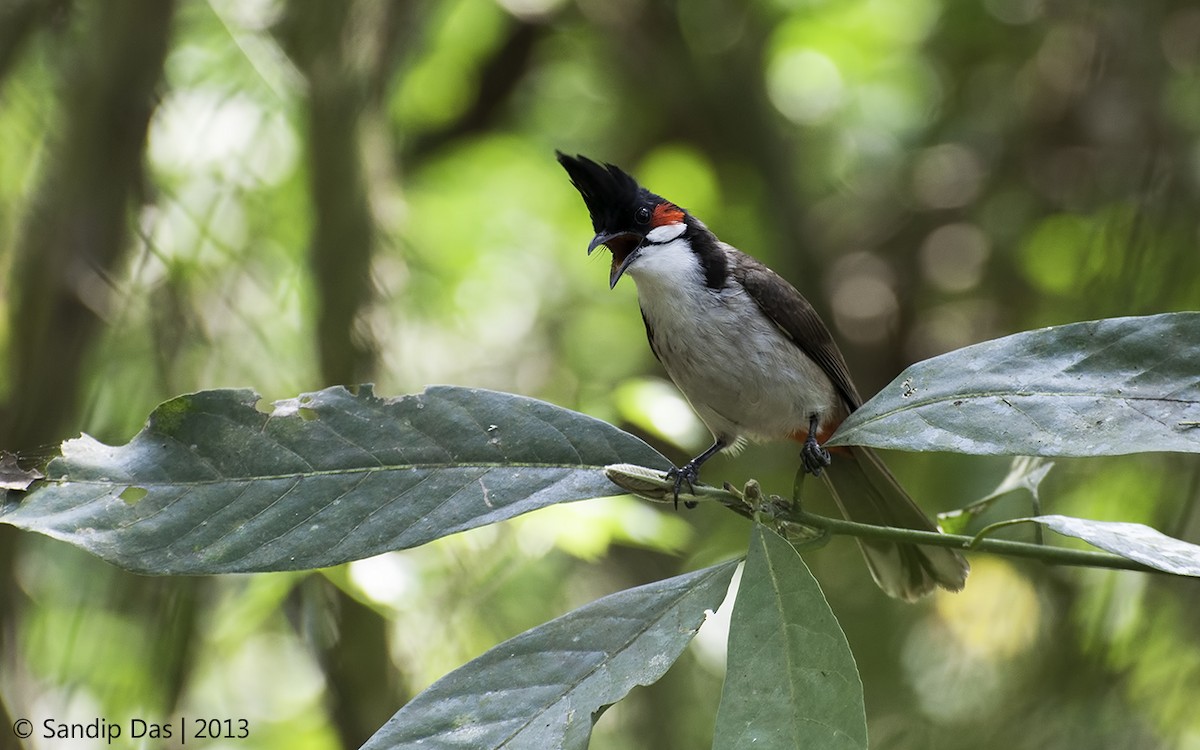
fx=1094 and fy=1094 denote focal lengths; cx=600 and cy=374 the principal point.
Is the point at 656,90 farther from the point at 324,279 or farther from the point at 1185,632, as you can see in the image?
the point at 1185,632

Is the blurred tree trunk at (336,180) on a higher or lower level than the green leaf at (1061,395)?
higher

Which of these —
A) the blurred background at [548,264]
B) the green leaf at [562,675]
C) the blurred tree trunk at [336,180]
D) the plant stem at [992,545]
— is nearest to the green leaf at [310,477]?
the green leaf at [562,675]

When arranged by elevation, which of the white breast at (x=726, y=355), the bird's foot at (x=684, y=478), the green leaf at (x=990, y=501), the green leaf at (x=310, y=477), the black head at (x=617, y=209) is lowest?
the green leaf at (x=990, y=501)

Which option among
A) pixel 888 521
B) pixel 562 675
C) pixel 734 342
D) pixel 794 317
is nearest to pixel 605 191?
pixel 734 342

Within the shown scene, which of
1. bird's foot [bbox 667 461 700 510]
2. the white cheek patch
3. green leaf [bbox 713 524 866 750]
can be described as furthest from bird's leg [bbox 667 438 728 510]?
the white cheek patch

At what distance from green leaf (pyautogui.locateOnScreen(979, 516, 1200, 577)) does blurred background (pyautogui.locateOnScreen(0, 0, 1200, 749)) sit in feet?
3.56

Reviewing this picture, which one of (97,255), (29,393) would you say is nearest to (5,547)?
(29,393)

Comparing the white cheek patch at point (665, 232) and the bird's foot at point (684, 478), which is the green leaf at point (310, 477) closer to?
the bird's foot at point (684, 478)

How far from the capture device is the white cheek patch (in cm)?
284

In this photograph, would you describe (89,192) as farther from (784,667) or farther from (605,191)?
(784,667)

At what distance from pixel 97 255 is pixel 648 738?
2.43 m

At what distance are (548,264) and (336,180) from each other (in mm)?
2357

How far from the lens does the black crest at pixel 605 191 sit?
2520mm

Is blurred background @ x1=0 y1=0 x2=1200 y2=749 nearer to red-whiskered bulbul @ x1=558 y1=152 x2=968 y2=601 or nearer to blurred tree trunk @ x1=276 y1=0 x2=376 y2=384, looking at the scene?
blurred tree trunk @ x1=276 y1=0 x2=376 y2=384
